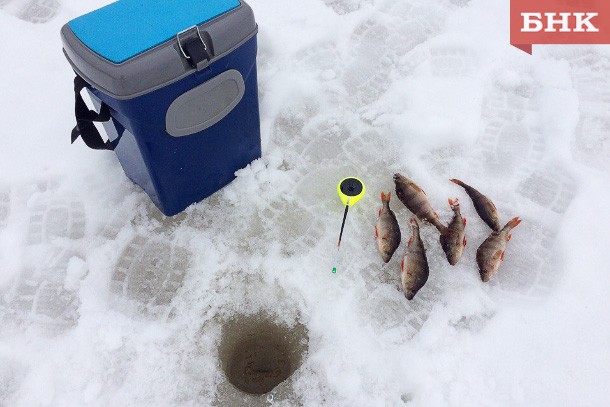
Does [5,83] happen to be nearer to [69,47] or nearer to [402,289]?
[69,47]

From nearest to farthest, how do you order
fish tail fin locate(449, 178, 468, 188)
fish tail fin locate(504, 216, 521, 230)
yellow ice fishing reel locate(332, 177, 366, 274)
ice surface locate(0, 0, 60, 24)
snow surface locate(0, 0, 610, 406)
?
1. snow surface locate(0, 0, 610, 406)
2. yellow ice fishing reel locate(332, 177, 366, 274)
3. fish tail fin locate(504, 216, 521, 230)
4. fish tail fin locate(449, 178, 468, 188)
5. ice surface locate(0, 0, 60, 24)

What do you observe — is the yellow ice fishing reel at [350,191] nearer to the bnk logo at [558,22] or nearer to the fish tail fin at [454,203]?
the fish tail fin at [454,203]

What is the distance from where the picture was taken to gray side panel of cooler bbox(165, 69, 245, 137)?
1.99 metres

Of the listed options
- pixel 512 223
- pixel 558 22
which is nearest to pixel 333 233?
pixel 512 223

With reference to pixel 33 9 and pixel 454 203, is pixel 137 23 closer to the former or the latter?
pixel 454 203

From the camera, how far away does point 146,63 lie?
1.77 metres

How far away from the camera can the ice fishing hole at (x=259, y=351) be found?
7.23 feet

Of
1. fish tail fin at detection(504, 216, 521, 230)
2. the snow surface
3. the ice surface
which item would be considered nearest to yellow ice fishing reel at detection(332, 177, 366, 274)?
the snow surface

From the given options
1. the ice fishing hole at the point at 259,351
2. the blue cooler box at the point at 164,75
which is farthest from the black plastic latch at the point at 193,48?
the ice fishing hole at the point at 259,351

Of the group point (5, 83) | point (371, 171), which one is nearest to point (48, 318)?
point (5, 83)

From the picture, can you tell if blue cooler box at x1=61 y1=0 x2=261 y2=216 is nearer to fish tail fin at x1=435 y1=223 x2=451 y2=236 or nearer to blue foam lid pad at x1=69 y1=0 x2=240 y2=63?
blue foam lid pad at x1=69 y1=0 x2=240 y2=63

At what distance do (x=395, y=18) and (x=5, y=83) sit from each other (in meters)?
Answer: 2.65

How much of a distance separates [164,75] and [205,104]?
0.29 m

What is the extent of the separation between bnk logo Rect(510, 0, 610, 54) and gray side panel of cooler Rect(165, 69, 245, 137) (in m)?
2.25
